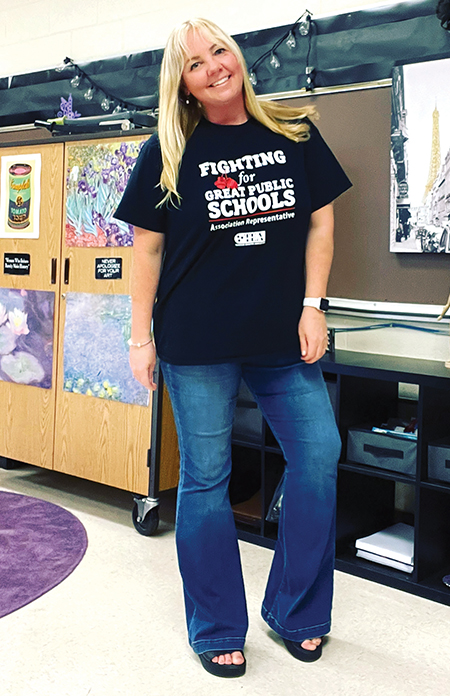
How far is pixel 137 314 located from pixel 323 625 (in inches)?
36.1

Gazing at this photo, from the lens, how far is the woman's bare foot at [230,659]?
6.04ft

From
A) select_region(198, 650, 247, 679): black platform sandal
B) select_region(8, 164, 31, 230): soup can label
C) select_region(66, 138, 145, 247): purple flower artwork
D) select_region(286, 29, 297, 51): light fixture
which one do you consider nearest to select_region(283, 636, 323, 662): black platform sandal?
select_region(198, 650, 247, 679): black platform sandal

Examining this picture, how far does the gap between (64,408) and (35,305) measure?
0.47 m

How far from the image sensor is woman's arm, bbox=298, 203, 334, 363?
1.81 metres

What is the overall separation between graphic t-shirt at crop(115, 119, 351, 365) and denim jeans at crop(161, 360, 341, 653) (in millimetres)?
76

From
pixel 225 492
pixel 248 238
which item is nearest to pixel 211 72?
pixel 248 238

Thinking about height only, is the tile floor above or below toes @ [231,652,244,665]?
below

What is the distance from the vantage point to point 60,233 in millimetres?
3100

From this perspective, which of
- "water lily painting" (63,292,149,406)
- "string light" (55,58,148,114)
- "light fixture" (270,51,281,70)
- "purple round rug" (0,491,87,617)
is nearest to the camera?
"purple round rug" (0,491,87,617)

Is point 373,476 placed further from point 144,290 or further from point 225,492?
point 144,290

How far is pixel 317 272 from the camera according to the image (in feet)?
6.03

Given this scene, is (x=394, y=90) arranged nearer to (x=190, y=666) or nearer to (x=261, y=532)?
(x=261, y=532)

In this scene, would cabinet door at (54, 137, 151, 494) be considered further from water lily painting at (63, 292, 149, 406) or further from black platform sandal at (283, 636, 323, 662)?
black platform sandal at (283, 636, 323, 662)

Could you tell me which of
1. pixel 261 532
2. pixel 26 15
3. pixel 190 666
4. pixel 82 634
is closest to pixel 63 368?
pixel 261 532
